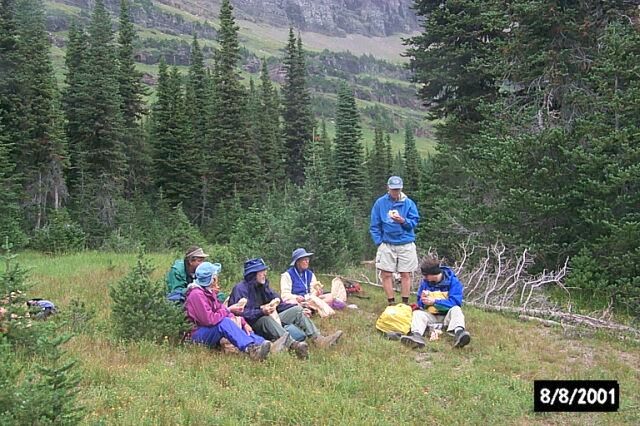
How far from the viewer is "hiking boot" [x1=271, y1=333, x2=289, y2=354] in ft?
23.1

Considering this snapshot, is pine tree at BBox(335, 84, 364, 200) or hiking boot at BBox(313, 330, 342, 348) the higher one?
pine tree at BBox(335, 84, 364, 200)

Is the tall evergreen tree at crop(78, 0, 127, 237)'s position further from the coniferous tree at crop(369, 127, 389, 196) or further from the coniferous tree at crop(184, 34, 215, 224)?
the coniferous tree at crop(369, 127, 389, 196)

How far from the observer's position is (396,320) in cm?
836

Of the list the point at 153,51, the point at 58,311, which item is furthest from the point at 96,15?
the point at 153,51

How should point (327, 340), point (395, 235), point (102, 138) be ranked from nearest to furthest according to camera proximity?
1. point (327, 340)
2. point (395, 235)
3. point (102, 138)

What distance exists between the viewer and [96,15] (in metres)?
36.2

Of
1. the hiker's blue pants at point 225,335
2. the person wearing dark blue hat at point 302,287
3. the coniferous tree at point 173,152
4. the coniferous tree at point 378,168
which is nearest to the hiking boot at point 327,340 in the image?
the hiker's blue pants at point 225,335

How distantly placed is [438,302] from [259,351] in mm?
3083

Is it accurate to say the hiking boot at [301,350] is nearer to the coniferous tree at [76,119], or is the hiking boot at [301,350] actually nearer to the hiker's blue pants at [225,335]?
the hiker's blue pants at [225,335]

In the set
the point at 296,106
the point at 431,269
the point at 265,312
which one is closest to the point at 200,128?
the point at 296,106

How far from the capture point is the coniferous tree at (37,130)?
27.4m
